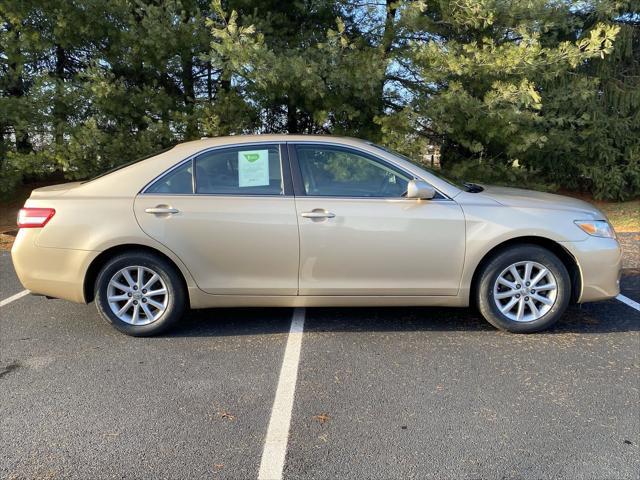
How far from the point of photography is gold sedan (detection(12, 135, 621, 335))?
12.9 feet

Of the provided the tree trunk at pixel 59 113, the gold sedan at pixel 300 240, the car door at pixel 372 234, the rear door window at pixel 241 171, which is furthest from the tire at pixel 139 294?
the tree trunk at pixel 59 113

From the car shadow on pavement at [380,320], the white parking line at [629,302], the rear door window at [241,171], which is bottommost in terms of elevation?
the car shadow on pavement at [380,320]

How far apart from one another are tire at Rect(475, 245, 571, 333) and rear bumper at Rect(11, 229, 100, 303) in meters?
3.19

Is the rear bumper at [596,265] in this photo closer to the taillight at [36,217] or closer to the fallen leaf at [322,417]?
the fallen leaf at [322,417]

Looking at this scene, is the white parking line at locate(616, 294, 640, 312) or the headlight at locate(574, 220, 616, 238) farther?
the white parking line at locate(616, 294, 640, 312)

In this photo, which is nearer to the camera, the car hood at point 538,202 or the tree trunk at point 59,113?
the car hood at point 538,202

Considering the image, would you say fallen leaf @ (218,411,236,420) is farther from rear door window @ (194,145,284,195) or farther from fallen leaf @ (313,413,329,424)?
rear door window @ (194,145,284,195)

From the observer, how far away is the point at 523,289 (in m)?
4.03

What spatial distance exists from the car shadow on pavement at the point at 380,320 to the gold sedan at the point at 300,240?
298 mm

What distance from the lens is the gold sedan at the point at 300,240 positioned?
3924 millimetres

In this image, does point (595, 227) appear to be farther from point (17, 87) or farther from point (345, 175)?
point (17, 87)

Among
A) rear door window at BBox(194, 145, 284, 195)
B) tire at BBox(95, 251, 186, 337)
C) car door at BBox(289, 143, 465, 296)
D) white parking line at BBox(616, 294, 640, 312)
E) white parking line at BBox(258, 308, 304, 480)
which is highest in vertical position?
rear door window at BBox(194, 145, 284, 195)

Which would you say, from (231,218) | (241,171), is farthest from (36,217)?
(241,171)

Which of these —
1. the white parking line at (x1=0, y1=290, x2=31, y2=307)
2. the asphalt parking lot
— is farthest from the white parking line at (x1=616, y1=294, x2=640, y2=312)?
the white parking line at (x1=0, y1=290, x2=31, y2=307)
